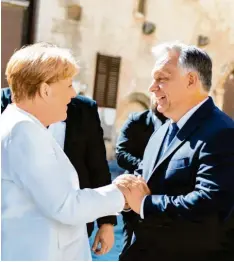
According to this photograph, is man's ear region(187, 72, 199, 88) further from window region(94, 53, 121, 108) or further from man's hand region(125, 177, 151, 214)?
window region(94, 53, 121, 108)

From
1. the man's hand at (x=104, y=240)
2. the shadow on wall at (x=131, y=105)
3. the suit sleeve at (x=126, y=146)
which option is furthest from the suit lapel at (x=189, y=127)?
the shadow on wall at (x=131, y=105)

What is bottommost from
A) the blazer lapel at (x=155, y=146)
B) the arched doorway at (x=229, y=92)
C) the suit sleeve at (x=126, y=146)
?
the arched doorway at (x=229, y=92)

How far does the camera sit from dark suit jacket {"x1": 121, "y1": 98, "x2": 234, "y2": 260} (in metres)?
1.94

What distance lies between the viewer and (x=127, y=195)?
6.73ft

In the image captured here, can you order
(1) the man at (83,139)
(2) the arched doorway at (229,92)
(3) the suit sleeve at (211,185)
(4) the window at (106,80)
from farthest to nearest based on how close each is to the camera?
(2) the arched doorway at (229,92) < (4) the window at (106,80) < (1) the man at (83,139) < (3) the suit sleeve at (211,185)

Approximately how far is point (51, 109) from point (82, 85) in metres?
8.61

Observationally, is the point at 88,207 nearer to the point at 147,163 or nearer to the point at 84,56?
the point at 147,163

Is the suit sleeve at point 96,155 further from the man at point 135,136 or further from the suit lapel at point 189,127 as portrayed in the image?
the man at point 135,136

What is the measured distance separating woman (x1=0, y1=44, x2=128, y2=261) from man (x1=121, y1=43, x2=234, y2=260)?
223mm

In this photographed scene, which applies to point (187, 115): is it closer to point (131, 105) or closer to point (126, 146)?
point (126, 146)

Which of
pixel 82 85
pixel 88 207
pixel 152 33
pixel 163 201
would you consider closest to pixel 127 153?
pixel 163 201

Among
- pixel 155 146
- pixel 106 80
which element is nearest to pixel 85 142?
pixel 155 146

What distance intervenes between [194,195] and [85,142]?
0.81 m

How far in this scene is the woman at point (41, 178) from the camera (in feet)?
5.60
